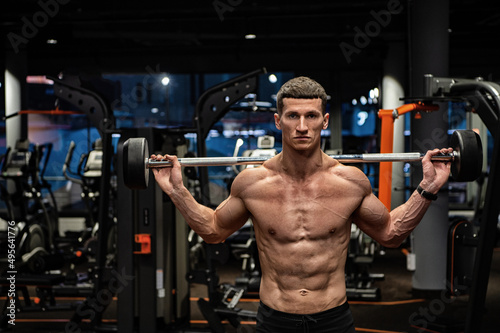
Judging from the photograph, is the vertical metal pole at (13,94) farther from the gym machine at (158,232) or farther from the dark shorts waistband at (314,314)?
the dark shorts waistband at (314,314)

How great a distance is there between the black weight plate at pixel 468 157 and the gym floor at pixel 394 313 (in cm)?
286

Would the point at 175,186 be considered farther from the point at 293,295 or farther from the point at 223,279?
the point at 223,279

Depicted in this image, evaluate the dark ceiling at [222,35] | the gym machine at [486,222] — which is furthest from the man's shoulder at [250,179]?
the dark ceiling at [222,35]

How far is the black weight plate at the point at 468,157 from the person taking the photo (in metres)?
2.17

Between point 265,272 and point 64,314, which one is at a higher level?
point 265,272

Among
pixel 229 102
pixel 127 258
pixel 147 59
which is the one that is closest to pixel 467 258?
pixel 229 102

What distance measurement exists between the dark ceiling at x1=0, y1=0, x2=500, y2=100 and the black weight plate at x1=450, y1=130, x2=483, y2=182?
5.87 metres

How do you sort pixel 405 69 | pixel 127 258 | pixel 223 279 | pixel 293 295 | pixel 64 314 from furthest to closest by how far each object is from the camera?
pixel 405 69
pixel 223 279
pixel 64 314
pixel 127 258
pixel 293 295

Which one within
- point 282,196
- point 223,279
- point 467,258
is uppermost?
point 282,196

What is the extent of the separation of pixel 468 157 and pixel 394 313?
3723 millimetres

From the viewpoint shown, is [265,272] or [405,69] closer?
[265,272]

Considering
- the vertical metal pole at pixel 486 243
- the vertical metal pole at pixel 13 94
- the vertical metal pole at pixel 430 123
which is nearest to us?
the vertical metal pole at pixel 486 243

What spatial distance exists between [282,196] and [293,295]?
1.21 feet

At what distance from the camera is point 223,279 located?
23.7 feet
